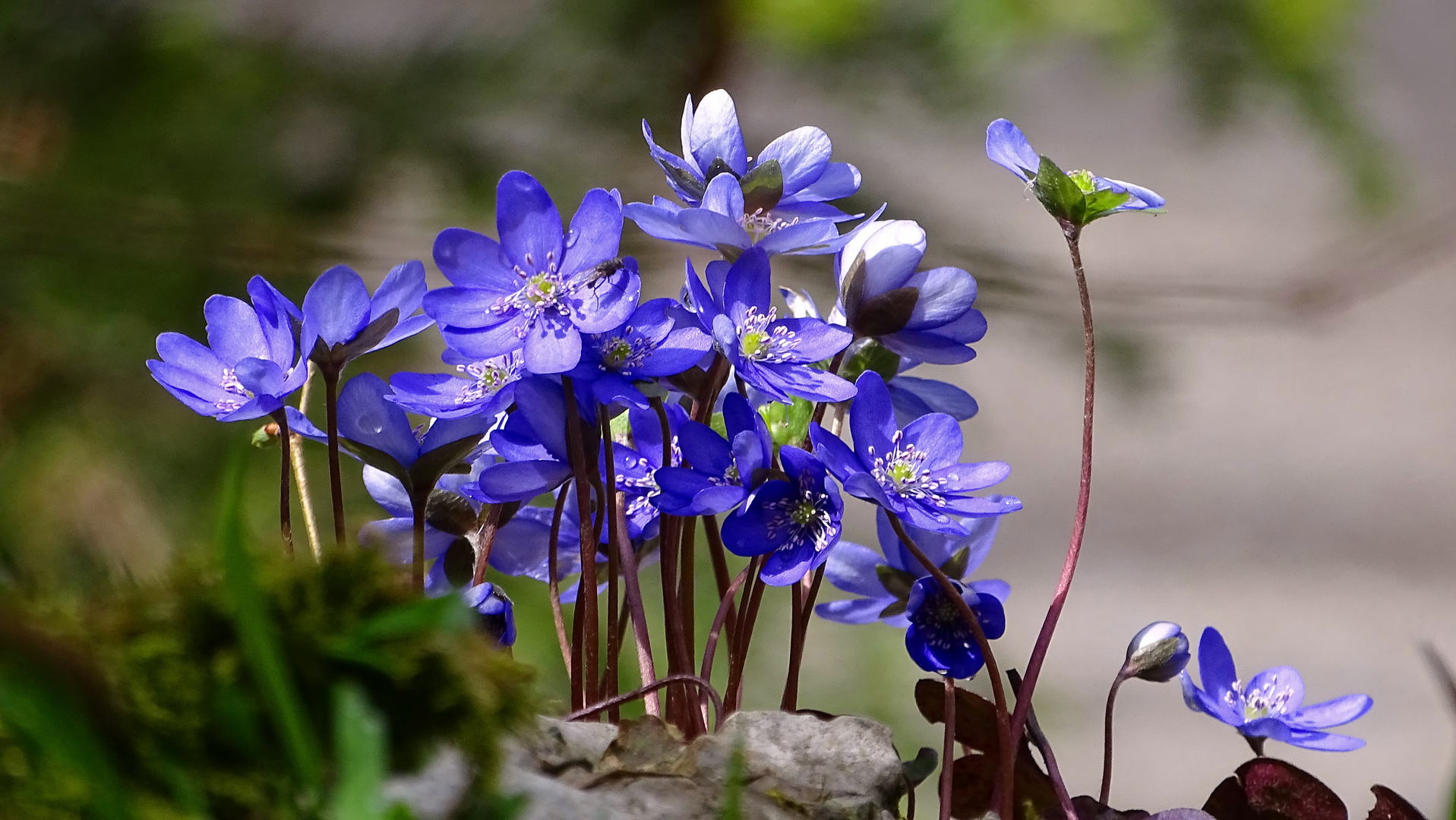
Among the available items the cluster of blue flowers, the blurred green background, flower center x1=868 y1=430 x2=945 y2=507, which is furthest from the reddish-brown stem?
the blurred green background

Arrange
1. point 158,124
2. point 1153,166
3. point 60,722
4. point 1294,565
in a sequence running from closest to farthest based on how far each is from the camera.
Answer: point 60,722 < point 158,124 < point 1294,565 < point 1153,166

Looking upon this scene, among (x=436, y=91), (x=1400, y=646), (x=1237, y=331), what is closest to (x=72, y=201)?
(x=436, y=91)

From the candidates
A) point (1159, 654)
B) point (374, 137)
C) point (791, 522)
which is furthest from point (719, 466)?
point (374, 137)

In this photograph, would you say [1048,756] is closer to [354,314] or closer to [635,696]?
[635,696]

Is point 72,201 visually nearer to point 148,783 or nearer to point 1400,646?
point 148,783

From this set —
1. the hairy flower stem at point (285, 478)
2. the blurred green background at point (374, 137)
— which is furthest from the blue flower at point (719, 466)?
the blurred green background at point (374, 137)

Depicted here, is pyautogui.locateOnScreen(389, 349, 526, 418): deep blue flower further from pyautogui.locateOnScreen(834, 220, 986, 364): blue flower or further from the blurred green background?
the blurred green background
